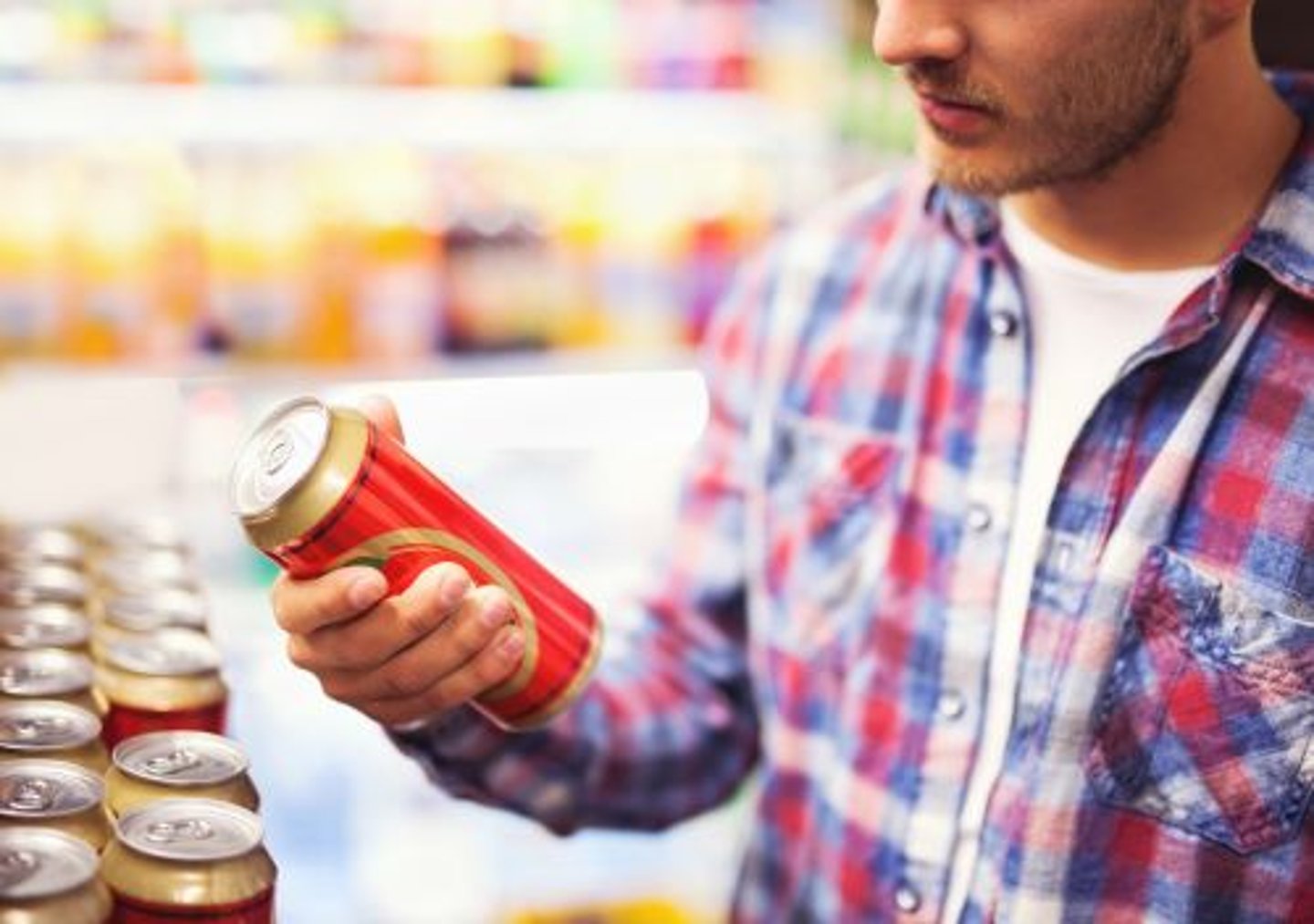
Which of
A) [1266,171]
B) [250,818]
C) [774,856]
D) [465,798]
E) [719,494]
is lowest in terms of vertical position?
[774,856]

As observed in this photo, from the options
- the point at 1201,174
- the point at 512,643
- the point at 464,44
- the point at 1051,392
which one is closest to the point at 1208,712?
the point at 1051,392

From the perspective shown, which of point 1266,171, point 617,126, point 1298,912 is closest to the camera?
point 1298,912

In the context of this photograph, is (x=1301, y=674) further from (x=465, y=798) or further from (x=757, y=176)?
(x=757, y=176)

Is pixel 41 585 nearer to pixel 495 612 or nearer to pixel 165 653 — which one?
pixel 165 653

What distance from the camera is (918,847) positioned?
1375 mm

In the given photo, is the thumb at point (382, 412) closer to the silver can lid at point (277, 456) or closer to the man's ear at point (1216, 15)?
the silver can lid at point (277, 456)

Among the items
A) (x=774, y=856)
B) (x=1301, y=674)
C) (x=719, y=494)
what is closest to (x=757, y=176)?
(x=719, y=494)

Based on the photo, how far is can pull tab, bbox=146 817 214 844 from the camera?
2.78ft

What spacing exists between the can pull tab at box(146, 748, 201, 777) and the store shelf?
1.61 meters

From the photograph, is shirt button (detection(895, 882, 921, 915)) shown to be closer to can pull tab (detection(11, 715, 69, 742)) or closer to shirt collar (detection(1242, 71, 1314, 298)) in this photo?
shirt collar (detection(1242, 71, 1314, 298))

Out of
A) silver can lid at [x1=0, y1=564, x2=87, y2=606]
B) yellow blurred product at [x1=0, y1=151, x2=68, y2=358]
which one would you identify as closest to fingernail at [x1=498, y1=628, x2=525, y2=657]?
silver can lid at [x1=0, y1=564, x2=87, y2=606]

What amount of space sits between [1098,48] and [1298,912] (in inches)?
24.5

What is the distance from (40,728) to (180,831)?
0.46 ft

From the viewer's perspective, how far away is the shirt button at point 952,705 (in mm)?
1368
